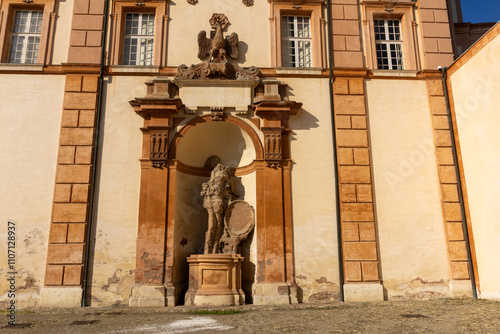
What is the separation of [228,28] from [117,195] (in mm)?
5274

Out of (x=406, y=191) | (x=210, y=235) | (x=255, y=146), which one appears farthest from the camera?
(x=255, y=146)

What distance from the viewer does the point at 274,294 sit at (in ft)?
31.8

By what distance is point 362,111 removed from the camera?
1102 centimetres

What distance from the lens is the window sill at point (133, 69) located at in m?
11.0

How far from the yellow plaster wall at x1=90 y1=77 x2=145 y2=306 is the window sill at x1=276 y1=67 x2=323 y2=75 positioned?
348 cm

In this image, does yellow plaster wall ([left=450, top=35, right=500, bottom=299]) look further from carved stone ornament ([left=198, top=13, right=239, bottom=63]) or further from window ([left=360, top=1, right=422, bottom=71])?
carved stone ornament ([left=198, top=13, right=239, bottom=63])

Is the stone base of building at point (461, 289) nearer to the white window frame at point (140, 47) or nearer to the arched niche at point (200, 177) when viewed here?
the arched niche at point (200, 177)

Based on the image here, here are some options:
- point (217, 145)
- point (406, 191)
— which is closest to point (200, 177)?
point (217, 145)

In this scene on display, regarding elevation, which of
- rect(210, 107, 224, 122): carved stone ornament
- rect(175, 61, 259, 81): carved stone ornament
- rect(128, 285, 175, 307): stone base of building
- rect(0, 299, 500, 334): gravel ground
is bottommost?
rect(0, 299, 500, 334): gravel ground

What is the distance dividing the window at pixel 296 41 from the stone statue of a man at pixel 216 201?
3519 mm

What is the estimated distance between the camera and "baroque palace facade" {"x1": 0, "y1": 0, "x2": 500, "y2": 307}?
982 centimetres

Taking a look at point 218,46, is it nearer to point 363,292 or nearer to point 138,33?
point 138,33

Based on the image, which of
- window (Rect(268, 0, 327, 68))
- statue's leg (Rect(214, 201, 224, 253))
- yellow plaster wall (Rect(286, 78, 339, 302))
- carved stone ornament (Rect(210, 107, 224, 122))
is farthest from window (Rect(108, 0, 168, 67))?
statue's leg (Rect(214, 201, 224, 253))

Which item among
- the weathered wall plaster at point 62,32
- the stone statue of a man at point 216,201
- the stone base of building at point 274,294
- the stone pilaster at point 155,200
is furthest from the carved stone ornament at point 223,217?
the weathered wall plaster at point 62,32
